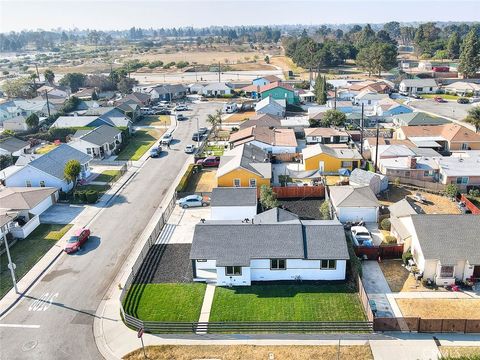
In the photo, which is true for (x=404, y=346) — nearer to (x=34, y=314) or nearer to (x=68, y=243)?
(x=34, y=314)

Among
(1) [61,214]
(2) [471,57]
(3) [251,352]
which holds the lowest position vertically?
(3) [251,352]

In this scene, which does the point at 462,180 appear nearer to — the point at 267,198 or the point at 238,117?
the point at 267,198

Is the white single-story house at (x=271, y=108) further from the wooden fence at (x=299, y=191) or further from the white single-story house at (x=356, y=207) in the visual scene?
the white single-story house at (x=356, y=207)

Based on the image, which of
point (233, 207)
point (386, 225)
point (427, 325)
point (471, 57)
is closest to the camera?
point (427, 325)

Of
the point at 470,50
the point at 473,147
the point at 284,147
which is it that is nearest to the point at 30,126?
the point at 284,147

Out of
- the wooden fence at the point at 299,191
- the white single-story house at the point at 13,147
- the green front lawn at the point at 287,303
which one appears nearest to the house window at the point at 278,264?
the green front lawn at the point at 287,303

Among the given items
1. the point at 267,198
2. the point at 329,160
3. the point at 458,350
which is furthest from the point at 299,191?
the point at 458,350
